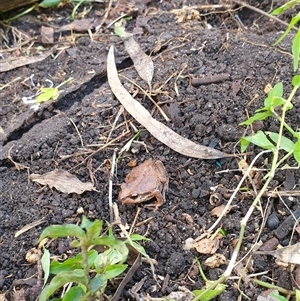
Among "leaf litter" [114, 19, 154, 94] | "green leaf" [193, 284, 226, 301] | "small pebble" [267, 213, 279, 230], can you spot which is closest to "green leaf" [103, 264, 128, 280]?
"green leaf" [193, 284, 226, 301]

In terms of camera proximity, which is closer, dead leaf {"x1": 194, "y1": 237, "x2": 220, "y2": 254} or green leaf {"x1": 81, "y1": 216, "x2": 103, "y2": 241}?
green leaf {"x1": 81, "y1": 216, "x2": 103, "y2": 241}

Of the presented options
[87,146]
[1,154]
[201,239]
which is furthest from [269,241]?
[1,154]

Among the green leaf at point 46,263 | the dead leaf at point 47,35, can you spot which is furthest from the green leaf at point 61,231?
the dead leaf at point 47,35

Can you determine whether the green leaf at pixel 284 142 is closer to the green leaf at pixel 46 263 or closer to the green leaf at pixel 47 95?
the green leaf at pixel 46 263

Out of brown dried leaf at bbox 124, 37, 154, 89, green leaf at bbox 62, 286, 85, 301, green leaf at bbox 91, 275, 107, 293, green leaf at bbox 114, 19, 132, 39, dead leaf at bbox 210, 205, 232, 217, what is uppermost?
green leaf at bbox 114, 19, 132, 39

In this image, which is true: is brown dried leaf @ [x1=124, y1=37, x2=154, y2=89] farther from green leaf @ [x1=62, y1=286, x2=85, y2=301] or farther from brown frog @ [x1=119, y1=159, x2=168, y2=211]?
green leaf @ [x1=62, y1=286, x2=85, y2=301]
